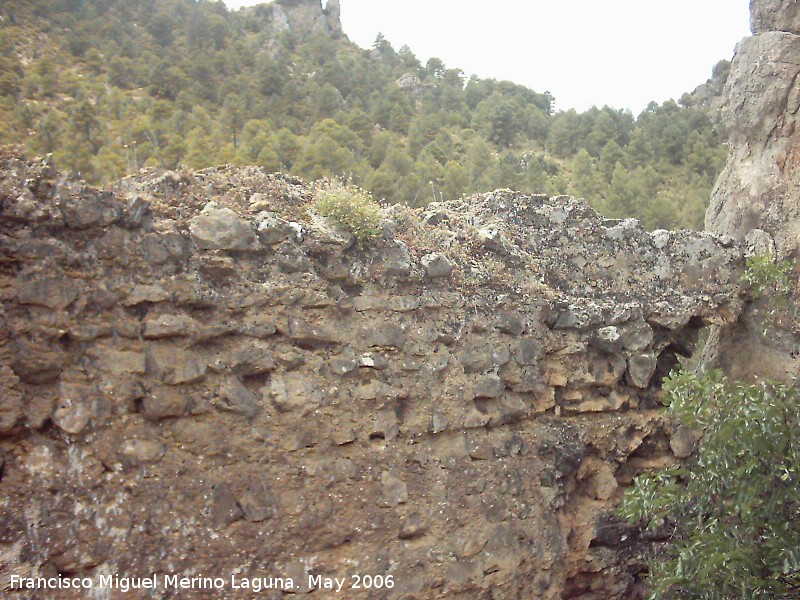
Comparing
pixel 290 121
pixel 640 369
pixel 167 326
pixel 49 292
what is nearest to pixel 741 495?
pixel 640 369

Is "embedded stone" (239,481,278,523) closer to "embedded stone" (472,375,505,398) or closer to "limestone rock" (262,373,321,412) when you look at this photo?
"limestone rock" (262,373,321,412)

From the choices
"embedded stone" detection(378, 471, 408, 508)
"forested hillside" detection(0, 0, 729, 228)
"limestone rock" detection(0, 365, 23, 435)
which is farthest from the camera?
"forested hillside" detection(0, 0, 729, 228)

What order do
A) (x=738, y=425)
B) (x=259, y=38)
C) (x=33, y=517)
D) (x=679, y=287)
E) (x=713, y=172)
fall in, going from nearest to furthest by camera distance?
1. (x=33, y=517)
2. (x=738, y=425)
3. (x=679, y=287)
4. (x=713, y=172)
5. (x=259, y=38)

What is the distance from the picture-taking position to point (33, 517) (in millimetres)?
5188

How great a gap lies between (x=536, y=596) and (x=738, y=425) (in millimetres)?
3218

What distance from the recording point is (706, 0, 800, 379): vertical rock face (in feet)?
28.7

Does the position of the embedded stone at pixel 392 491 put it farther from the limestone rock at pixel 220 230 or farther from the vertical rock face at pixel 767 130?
the vertical rock face at pixel 767 130

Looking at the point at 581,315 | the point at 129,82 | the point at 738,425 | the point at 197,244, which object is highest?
the point at 129,82

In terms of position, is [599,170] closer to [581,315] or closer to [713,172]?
[713,172]

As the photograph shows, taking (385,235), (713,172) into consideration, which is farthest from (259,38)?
(385,235)

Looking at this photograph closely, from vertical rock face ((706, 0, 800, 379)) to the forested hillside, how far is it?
8.34m

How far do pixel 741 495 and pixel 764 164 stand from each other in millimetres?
5461

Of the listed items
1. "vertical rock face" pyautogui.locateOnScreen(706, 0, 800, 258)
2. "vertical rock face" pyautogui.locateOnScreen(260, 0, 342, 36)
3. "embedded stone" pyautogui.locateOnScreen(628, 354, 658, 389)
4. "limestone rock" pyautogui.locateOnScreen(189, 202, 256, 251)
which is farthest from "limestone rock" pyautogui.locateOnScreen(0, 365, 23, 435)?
"vertical rock face" pyautogui.locateOnScreen(260, 0, 342, 36)

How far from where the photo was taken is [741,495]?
5742 millimetres
